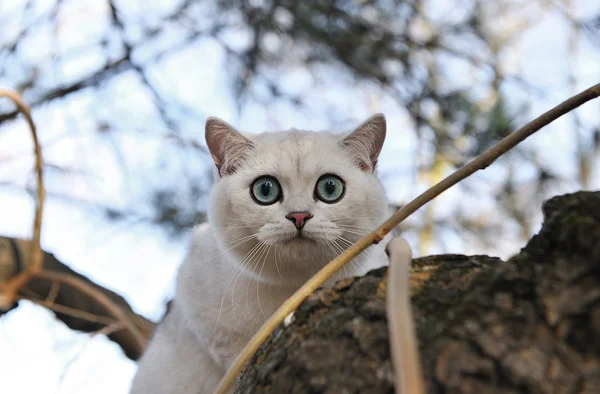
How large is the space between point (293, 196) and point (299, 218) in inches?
3.6

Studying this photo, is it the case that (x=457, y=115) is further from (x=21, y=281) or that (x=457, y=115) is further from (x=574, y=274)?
(x=574, y=274)

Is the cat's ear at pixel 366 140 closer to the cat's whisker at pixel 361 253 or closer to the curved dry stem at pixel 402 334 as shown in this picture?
the cat's whisker at pixel 361 253

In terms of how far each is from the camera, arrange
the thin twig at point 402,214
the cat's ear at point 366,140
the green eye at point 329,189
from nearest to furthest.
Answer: the thin twig at point 402,214, the green eye at point 329,189, the cat's ear at point 366,140

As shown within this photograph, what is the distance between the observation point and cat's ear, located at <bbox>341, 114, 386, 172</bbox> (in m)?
1.71

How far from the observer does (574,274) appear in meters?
0.67

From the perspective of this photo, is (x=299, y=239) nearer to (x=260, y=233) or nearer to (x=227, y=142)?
(x=260, y=233)

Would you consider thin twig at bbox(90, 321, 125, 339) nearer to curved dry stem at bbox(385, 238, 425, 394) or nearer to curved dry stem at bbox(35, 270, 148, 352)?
curved dry stem at bbox(35, 270, 148, 352)

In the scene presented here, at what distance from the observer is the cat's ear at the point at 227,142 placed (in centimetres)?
174

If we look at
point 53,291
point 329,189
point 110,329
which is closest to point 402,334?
point 329,189

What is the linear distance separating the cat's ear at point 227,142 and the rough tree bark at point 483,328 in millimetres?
941

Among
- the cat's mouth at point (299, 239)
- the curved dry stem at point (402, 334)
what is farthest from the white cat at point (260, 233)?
the curved dry stem at point (402, 334)

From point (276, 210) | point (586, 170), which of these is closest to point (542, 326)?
point (276, 210)

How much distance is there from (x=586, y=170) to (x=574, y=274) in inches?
83.4

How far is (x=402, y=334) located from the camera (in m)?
0.57
